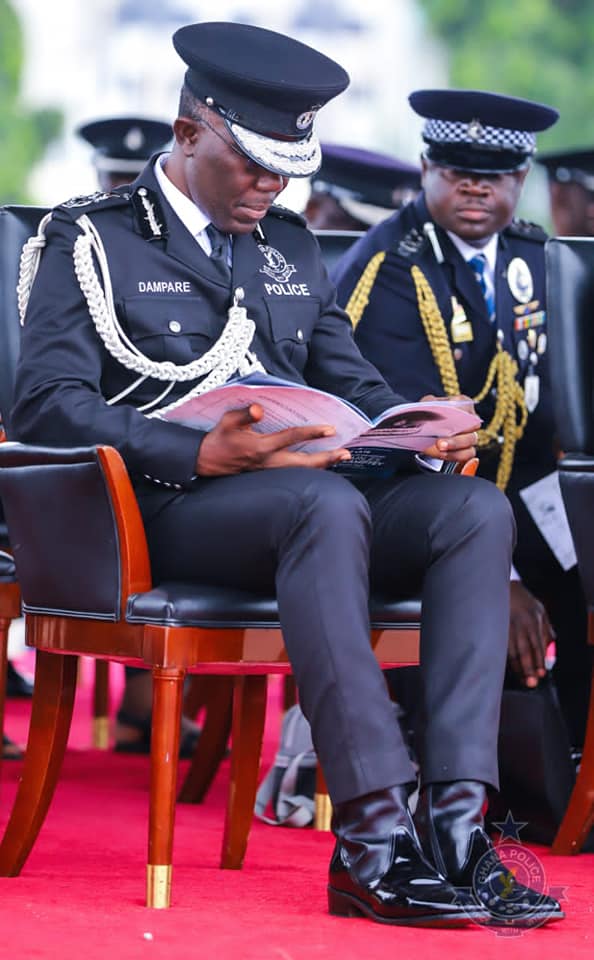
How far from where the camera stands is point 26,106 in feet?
40.4

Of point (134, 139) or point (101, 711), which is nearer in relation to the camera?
point (101, 711)

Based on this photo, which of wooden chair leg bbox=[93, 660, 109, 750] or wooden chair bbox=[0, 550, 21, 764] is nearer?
wooden chair bbox=[0, 550, 21, 764]

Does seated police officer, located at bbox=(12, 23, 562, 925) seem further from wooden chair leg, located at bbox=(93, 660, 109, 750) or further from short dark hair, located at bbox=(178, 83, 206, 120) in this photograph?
wooden chair leg, located at bbox=(93, 660, 109, 750)

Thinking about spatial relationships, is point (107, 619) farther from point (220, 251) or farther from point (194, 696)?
point (194, 696)

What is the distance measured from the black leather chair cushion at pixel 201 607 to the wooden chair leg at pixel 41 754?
30cm

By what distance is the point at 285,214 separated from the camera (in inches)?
115

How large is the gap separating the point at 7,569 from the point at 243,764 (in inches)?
20.8

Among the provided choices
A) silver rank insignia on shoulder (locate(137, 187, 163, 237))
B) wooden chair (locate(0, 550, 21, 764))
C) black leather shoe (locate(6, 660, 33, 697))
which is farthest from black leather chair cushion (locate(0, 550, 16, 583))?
black leather shoe (locate(6, 660, 33, 697))

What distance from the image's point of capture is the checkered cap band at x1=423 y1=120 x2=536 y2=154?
3.62m

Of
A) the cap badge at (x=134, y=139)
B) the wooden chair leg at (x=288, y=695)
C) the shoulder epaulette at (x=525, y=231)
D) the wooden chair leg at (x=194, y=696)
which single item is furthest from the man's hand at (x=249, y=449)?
the cap badge at (x=134, y=139)

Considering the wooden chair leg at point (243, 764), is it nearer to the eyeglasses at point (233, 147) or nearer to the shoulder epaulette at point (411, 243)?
the eyeglasses at point (233, 147)

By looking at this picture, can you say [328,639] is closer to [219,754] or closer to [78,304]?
[78,304]

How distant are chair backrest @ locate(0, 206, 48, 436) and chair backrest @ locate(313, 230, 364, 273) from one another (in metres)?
0.89

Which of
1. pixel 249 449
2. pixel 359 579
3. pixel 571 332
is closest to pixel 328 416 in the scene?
pixel 249 449
